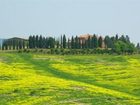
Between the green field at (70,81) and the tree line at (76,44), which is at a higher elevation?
the tree line at (76,44)

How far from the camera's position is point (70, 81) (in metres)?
73.9

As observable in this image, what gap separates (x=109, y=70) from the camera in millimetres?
99188

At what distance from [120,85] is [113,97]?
19.4m

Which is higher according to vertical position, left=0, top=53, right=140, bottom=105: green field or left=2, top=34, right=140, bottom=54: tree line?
left=2, top=34, right=140, bottom=54: tree line

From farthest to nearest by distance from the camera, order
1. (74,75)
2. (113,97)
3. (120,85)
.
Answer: (74,75), (120,85), (113,97)

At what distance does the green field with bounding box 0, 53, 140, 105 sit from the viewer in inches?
2111

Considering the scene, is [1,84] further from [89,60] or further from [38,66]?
[89,60]

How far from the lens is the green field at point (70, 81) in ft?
176

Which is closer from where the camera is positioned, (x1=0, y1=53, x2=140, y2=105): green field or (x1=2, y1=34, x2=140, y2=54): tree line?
(x1=0, y1=53, x2=140, y2=105): green field

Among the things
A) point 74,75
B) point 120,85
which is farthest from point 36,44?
point 120,85

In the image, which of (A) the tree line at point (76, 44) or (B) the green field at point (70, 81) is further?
(A) the tree line at point (76, 44)

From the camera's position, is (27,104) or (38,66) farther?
(38,66)

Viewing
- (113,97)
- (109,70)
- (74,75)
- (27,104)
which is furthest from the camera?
(109,70)

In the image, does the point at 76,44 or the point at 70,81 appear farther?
the point at 76,44
